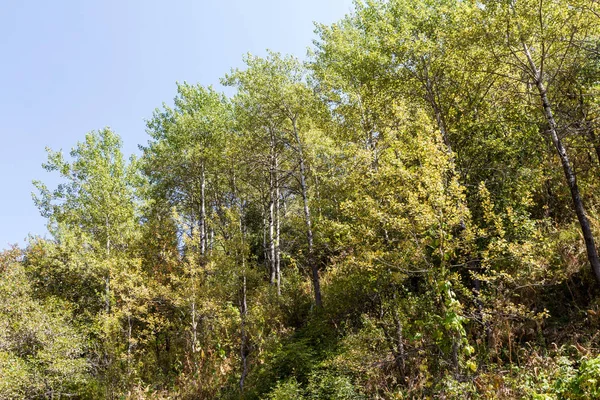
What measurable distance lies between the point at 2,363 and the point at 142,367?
4811 mm

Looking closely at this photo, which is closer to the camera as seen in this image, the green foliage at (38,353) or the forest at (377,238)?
the forest at (377,238)

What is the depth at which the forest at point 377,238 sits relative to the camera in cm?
722

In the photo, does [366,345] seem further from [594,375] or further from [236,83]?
[236,83]

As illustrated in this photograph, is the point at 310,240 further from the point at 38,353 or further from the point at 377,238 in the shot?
the point at 38,353

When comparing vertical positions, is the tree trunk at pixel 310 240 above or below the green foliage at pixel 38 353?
above

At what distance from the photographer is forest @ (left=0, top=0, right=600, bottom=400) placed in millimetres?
7219

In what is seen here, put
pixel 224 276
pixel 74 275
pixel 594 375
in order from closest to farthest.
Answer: pixel 594 375, pixel 224 276, pixel 74 275

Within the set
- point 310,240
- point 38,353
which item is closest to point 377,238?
point 310,240

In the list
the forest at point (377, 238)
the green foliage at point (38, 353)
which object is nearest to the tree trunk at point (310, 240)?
the forest at point (377, 238)

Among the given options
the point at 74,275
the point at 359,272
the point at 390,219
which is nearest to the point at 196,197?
the point at 74,275

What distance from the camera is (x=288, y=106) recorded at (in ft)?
48.8

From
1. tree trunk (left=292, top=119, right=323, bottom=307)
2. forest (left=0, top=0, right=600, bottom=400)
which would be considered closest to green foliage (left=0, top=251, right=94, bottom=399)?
forest (left=0, top=0, right=600, bottom=400)

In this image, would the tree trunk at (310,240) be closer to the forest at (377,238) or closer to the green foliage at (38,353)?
the forest at (377,238)

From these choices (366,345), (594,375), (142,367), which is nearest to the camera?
(594,375)
